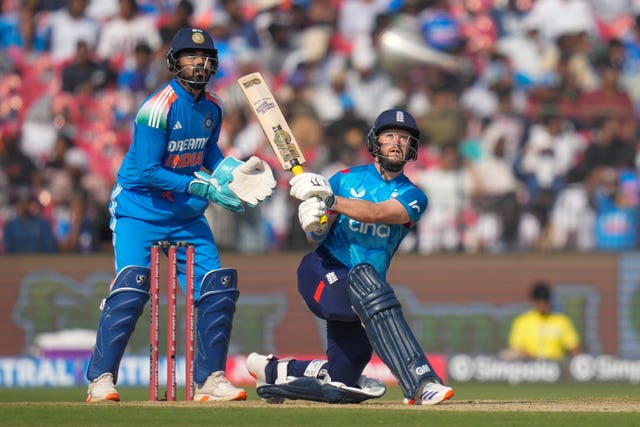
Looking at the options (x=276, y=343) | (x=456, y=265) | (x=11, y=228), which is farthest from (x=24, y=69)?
(x=456, y=265)

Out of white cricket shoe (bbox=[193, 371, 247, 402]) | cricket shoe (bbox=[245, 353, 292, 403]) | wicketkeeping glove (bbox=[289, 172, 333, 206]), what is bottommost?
white cricket shoe (bbox=[193, 371, 247, 402])

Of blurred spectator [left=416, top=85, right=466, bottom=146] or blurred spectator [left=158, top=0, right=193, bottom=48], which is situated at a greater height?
blurred spectator [left=158, top=0, right=193, bottom=48]

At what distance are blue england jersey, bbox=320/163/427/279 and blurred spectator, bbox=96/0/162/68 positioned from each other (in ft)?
29.4

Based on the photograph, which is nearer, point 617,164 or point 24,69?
point 617,164

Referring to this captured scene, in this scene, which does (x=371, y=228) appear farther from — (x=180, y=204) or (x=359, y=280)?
(x=180, y=204)

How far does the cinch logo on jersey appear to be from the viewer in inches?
310

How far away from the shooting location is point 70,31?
17.0 meters

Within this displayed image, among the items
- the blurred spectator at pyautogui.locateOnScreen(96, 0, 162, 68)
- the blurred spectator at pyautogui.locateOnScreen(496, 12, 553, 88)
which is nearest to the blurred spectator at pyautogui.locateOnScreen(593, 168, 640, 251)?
the blurred spectator at pyautogui.locateOnScreen(496, 12, 553, 88)

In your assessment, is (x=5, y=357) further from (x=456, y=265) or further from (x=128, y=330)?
(x=128, y=330)

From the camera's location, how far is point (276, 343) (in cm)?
1533

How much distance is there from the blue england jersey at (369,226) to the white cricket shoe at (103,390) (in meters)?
1.55

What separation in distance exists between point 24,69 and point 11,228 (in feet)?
8.29

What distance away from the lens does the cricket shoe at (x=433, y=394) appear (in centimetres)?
733

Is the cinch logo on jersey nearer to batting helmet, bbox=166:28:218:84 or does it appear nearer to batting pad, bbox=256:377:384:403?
batting pad, bbox=256:377:384:403
